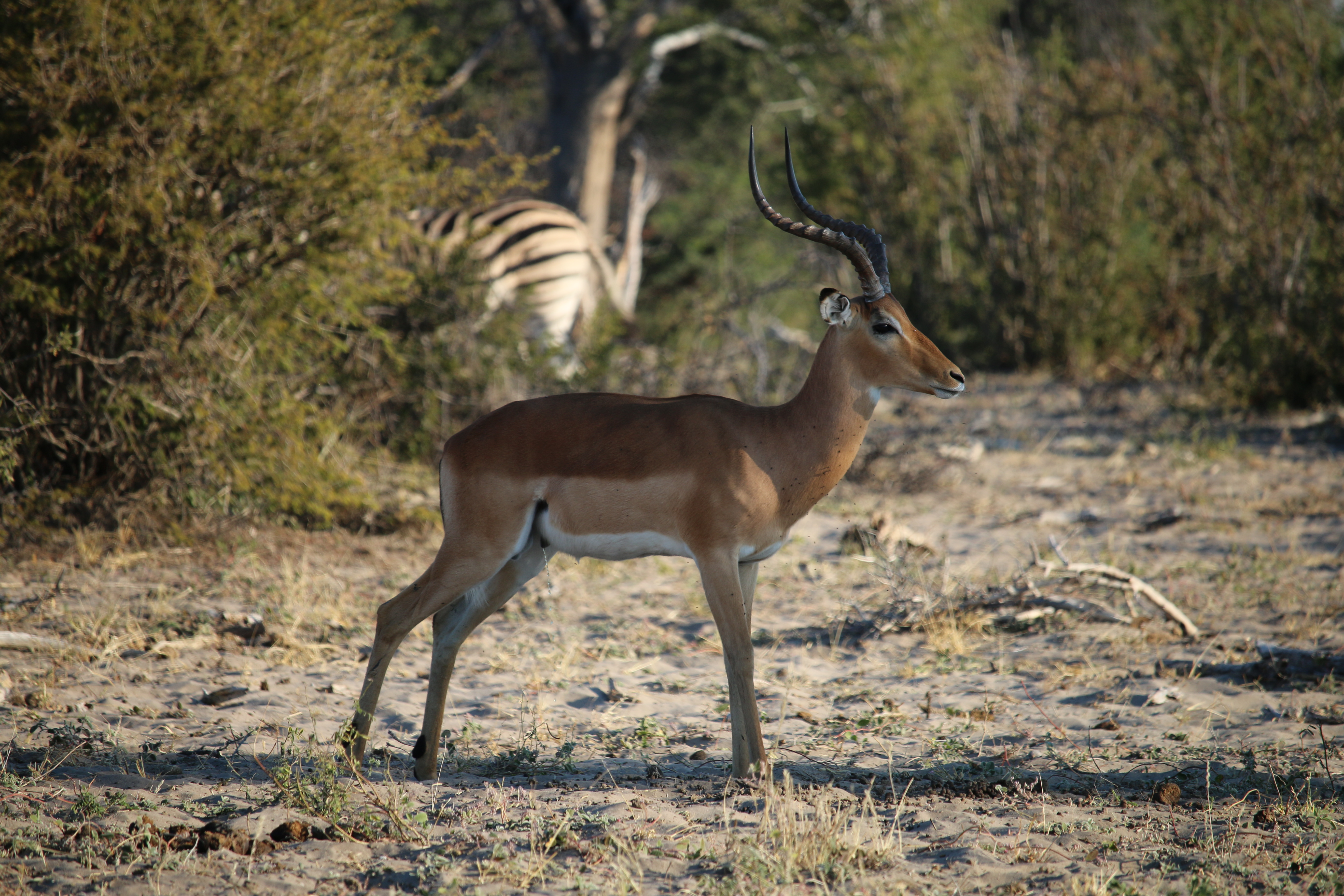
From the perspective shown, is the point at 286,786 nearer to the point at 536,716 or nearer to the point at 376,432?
the point at 536,716

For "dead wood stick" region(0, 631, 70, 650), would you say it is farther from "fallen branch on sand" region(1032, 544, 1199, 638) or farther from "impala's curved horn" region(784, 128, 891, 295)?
"fallen branch on sand" region(1032, 544, 1199, 638)

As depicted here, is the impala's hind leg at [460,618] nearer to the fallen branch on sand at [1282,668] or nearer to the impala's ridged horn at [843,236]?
the impala's ridged horn at [843,236]

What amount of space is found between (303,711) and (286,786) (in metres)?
1.19

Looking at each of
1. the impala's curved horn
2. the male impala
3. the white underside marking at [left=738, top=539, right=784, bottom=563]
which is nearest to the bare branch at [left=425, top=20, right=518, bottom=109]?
the impala's curved horn

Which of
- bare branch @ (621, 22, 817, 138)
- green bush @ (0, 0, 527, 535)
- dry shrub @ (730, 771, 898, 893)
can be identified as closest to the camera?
dry shrub @ (730, 771, 898, 893)

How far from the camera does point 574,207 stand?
17062 millimetres

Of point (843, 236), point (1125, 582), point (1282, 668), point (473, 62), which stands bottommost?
point (1282, 668)

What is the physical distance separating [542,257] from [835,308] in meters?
8.53

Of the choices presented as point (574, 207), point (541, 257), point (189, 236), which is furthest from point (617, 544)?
point (574, 207)

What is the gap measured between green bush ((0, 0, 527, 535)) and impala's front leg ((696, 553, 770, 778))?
164 inches

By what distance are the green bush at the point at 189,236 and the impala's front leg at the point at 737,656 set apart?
416cm

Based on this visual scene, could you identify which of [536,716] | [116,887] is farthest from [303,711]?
[116,887]

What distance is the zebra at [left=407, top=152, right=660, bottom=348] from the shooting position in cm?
1177

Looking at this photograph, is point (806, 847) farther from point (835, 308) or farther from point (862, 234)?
point (862, 234)
